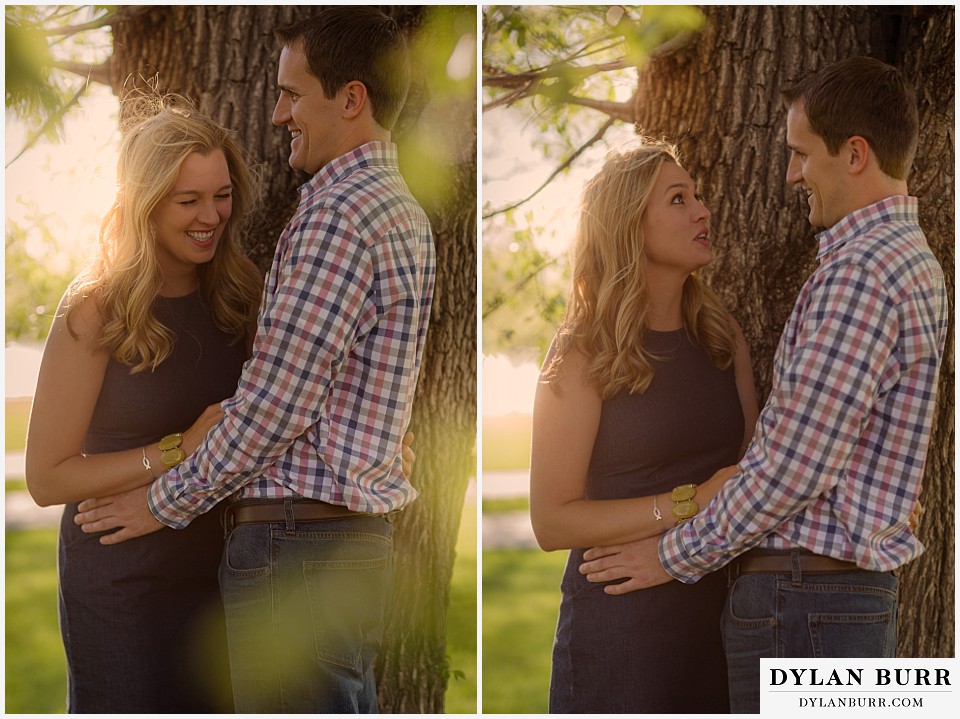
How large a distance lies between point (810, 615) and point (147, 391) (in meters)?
1.84

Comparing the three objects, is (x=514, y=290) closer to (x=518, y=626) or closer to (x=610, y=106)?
(x=610, y=106)

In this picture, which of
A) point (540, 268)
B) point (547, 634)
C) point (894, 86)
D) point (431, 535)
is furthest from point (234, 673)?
point (894, 86)

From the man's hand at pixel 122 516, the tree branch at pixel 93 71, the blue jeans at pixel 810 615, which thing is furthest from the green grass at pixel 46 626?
the tree branch at pixel 93 71

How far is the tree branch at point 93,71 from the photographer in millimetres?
2732

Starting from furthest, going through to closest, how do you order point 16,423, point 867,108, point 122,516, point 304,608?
1. point 16,423
2. point 122,516
3. point 867,108
4. point 304,608

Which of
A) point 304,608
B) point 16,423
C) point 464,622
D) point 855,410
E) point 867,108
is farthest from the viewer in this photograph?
point 464,622

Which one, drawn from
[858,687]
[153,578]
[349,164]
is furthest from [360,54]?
[858,687]

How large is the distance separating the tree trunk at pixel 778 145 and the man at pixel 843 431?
0.70 ft

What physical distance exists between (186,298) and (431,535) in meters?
1.00

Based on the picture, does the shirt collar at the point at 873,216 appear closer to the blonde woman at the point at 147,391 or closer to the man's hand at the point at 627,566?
the man's hand at the point at 627,566

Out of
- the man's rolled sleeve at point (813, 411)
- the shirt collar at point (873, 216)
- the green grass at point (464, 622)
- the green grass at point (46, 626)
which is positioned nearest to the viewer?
the man's rolled sleeve at point (813, 411)

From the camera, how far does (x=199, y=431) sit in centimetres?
256

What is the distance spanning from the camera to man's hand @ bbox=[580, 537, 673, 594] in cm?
258

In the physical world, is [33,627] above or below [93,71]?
below
